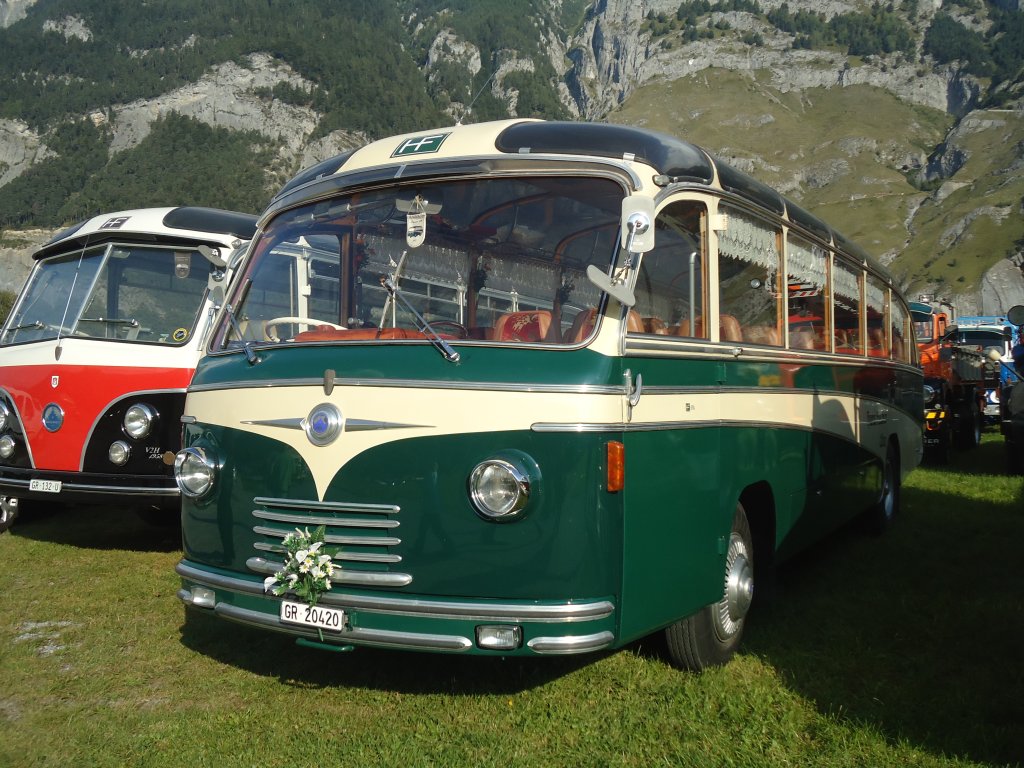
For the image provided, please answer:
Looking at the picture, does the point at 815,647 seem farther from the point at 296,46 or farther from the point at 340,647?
the point at 296,46

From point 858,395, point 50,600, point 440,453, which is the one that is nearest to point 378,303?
point 440,453

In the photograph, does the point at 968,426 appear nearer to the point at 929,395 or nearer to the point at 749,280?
the point at 929,395

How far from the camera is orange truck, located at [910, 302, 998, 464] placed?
13727 millimetres

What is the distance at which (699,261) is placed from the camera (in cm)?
488

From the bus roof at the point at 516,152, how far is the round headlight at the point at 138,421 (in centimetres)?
309

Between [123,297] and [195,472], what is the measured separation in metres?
4.26

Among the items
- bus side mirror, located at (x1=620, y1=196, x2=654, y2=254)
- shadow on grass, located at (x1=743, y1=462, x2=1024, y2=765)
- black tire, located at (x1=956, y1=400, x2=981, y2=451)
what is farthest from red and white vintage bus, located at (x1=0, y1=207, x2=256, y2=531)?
black tire, located at (x1=956, y1=400, x2=981, y2=451)

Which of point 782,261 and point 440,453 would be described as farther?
point 782,261

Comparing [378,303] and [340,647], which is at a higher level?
[378,303]

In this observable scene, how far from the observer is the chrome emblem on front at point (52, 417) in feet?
25.8

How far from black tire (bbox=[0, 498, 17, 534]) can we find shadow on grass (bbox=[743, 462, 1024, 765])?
7.19 meters

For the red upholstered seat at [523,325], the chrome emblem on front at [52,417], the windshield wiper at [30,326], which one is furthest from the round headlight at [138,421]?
the red upholstered seat at [523,325]

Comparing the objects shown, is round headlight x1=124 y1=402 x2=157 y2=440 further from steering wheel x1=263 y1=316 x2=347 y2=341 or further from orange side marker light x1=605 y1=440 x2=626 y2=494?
orange side marker light x1=605 y1=440 x2=626 y2=494

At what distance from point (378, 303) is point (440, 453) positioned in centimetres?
116
